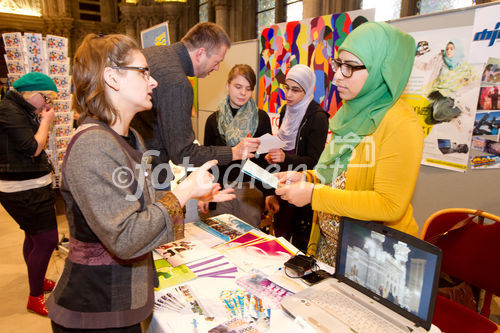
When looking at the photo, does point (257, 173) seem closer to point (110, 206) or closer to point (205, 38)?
point (110, 206)

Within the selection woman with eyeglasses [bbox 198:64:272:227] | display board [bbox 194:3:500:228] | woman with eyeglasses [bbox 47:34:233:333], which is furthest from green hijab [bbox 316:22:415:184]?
display board [bbox 194:3:500:228]

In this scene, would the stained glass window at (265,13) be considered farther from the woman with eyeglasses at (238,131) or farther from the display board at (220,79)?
the woman with eyeglasses at (238,131)

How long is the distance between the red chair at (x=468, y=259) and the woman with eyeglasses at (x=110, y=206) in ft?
4.86

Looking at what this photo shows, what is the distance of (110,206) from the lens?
2.89ft

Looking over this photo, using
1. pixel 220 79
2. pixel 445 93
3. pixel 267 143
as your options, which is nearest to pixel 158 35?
pixel 220 79

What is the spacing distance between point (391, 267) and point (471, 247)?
0.99 metres

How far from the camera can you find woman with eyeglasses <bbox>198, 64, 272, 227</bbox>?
255 cm

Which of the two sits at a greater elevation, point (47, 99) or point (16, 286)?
point (47, 99)

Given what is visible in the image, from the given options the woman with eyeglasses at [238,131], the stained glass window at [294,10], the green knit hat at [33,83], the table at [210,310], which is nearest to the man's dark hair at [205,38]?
the woman with eyeglasses at [238,131]

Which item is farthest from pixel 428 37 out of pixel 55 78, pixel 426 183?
pixel 55 78

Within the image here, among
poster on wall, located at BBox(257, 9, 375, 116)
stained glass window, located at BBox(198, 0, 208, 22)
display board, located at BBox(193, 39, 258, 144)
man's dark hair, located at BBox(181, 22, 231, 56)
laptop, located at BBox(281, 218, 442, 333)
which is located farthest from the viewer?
stained glass window, located at BBox(198, 0, 208, 22)

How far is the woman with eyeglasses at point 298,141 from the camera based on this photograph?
2357 millimetres

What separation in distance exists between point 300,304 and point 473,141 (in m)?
2.01

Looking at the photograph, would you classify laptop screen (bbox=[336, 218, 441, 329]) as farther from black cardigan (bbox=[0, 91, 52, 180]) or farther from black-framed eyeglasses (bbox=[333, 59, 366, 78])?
black cardigan (bbox=[0, 91, 52, 180])
